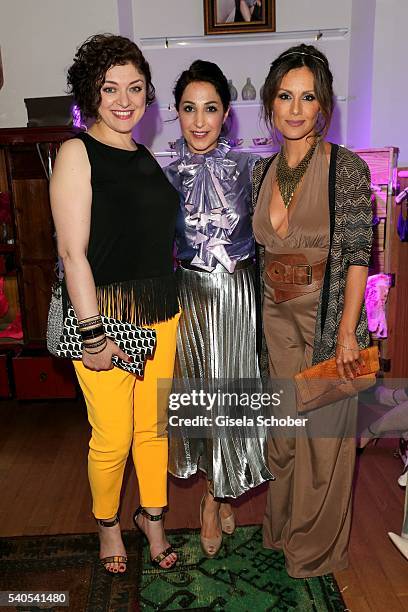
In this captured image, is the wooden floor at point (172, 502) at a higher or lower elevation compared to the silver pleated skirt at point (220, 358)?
lower

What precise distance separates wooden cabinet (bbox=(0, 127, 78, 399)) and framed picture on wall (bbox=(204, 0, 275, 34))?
1245mm

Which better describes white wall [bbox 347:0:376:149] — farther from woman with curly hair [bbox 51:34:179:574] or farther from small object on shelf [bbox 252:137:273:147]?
woman with curly hair [bbox 51:34:179:574]

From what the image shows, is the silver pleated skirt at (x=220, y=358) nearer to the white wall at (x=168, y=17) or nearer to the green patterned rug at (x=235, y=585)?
the green patterned rug at (x=235, y=585)

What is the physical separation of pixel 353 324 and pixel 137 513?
4.00 ft

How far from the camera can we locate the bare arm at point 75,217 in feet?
5.48

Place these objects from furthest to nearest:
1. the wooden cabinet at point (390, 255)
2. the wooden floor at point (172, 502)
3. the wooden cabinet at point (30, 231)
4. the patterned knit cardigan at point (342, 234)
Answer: the wooden cabinet at point (30, 231)
the wooden cabinet at point (390, 255)
the wooden floor at point (172, 502)
the patterned knit cardigan at point (342, 234)

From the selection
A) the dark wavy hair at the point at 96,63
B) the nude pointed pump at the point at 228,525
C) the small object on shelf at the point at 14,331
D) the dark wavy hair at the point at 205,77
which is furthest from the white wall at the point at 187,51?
the nude pointed pump at the point at 228,525

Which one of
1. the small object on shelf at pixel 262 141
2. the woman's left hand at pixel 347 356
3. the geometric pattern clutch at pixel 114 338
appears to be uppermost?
the small object on shelf at pixel 262 141

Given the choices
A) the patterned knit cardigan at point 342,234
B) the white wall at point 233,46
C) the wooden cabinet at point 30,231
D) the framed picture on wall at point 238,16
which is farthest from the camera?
the white wall at point 233,46

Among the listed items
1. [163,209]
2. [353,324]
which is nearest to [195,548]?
[353,324]

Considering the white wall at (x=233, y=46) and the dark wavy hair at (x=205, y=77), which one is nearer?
the dark wavy hair at (x=205, y=77)

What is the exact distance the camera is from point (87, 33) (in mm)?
3713

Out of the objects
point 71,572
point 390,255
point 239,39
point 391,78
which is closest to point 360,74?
point 391,78

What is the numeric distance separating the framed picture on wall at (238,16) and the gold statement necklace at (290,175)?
2.09 m
